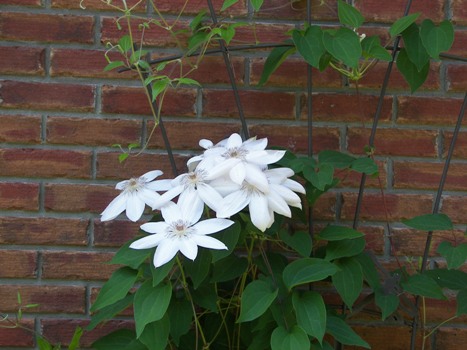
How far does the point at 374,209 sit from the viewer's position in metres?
1.93

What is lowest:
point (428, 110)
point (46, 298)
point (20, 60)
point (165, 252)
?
point (46, 298)

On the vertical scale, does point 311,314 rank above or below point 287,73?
below

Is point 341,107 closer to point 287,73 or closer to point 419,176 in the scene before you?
point 287,73

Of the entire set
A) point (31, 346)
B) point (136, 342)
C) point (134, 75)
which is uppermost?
point (134, 75)

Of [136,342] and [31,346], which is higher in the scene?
[136,342]

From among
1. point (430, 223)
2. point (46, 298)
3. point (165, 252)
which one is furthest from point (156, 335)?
point (430, 223)

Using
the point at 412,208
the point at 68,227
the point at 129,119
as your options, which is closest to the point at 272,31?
the point at 129,119

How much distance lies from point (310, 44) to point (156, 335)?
2.41 ft

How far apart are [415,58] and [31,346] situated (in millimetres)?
1245

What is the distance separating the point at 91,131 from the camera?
189 cm

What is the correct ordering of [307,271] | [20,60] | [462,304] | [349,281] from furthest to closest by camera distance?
[20,60], [462,304], [349,281], [307,271]

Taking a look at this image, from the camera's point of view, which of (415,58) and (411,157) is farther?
(411,157)

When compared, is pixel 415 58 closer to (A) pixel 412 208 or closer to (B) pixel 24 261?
(A) pixel 412 208

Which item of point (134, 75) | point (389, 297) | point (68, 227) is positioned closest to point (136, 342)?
point (68, 227)
